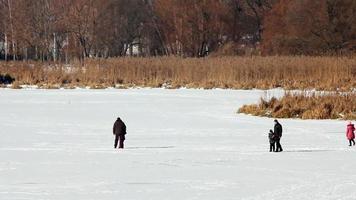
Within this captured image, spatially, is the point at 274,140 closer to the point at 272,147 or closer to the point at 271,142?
the point at 271,142

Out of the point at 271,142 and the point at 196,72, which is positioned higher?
the point at 196,72

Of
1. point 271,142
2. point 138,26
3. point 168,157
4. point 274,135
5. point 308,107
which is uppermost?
point 138,26

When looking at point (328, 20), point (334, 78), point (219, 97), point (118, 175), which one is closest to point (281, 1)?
point (328, 20)

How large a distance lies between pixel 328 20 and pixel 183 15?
40.5 ft

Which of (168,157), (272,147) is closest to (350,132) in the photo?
(272,147)

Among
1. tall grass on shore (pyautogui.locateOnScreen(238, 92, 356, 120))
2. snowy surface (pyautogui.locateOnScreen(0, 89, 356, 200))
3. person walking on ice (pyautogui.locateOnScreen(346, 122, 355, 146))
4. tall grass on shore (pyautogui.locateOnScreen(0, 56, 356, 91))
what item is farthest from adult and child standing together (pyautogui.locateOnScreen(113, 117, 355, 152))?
tall grass on shore (pyautogui.locateOnScreen(0, 56, 356, 91))

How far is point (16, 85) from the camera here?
3020 cm

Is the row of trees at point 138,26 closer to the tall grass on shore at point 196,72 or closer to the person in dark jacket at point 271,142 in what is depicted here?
the tall grass on shore at point 196,72

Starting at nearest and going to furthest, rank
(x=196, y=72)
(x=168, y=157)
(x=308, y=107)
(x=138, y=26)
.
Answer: (x=168, y=157) → (x=308, y=107) → (x=196, y=72) → (x=138, y=26)

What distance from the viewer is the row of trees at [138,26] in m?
50.5

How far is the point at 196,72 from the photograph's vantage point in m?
31.0

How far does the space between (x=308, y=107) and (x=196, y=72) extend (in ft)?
43.2

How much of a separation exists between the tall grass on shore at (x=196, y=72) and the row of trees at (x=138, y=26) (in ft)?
40.8

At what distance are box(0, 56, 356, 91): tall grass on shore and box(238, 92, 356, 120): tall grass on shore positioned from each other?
6.99m
